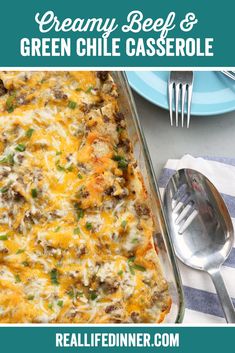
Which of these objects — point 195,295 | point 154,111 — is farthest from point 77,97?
point 195,295

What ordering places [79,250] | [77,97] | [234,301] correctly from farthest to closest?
[234,301]
[77,97]
[79,250]

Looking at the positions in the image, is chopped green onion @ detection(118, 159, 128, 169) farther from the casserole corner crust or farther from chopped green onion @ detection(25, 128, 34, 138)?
chopped green onion @ detection(25, 128, 34, 138)

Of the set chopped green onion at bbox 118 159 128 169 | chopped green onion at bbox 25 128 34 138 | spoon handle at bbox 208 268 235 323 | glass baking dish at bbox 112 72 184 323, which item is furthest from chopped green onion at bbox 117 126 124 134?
spoon handle at bbox 208 268 235 323

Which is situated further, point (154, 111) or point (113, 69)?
point (154, 111)

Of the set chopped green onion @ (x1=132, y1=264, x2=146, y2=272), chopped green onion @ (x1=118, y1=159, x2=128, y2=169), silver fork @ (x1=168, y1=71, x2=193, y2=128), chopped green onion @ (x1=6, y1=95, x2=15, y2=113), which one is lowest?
chopped green onion @ (x1=132, y1=264, x2=146, y2=272)

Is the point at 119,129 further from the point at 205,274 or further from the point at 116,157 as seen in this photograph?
the point at 205,274

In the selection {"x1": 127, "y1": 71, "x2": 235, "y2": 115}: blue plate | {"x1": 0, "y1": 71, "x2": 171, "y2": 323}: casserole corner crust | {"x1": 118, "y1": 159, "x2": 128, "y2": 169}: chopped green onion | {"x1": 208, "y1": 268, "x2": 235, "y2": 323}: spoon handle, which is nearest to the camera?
{"x1": 0, "y1": 71, "x2": 171, "y2": 323}: casserole corner crust

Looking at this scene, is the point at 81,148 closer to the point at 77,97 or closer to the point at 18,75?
the point at 77,97
